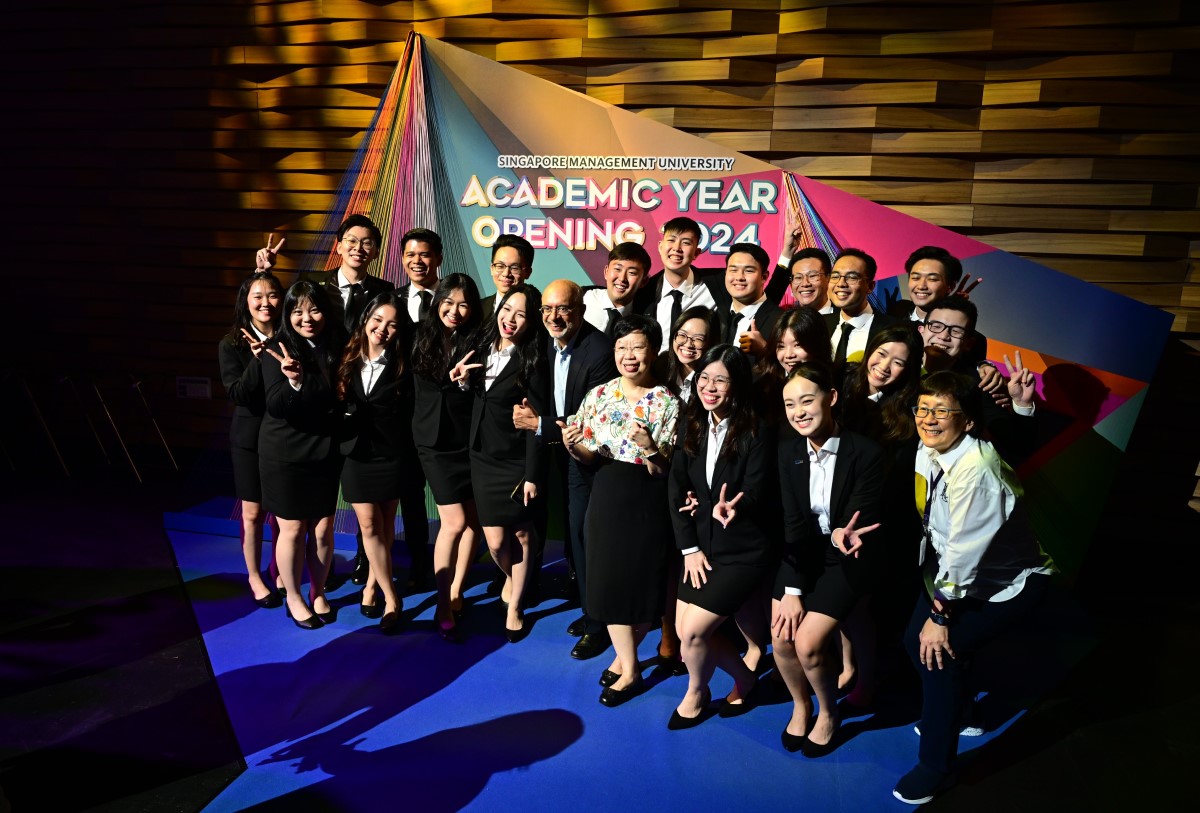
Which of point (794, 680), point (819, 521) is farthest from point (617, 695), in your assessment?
point (819, 521)

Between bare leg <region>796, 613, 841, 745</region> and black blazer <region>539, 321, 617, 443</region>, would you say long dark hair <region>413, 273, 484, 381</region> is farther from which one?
bare leg <region>796, 613, 841, 745</region>

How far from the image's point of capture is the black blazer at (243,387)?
3.57 metres

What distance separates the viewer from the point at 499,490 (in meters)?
3.49

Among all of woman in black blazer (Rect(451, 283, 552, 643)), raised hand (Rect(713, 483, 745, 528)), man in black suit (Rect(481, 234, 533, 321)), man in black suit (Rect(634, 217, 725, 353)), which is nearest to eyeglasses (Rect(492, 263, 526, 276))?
man in black suit (Rect(481, 234, 533, 321))

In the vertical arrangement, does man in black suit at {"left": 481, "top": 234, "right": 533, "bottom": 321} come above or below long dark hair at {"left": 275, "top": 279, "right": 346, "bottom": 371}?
above

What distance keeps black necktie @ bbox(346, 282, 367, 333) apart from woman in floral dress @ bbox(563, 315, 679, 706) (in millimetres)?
1349

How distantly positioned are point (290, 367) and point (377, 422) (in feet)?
1.38

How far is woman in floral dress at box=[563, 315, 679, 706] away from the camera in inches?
118

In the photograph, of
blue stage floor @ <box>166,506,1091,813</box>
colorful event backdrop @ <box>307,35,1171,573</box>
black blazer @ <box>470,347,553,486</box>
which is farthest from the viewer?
colorful event backdrop @ <box>307,35,1171,573</box>

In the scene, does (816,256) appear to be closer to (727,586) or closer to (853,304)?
(853,304)

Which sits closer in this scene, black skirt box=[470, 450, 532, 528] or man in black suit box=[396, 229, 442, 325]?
black skirt box=[470, 450, 532, 528]

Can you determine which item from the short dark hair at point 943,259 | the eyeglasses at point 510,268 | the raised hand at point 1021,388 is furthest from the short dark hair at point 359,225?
the raised hand at point 1021,388

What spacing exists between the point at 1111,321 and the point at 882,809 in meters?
2.79

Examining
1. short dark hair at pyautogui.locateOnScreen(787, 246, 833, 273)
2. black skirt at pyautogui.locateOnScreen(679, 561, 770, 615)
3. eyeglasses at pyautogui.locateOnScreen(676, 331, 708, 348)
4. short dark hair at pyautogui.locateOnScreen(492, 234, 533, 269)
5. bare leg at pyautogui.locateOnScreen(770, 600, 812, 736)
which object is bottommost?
bare leg at pyautogui.locateOnScreen(770, 600, 812, 736)
